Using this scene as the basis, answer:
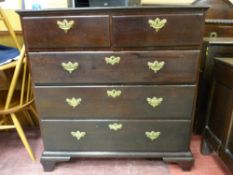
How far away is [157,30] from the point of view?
1112mm

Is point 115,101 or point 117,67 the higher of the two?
point 117,67

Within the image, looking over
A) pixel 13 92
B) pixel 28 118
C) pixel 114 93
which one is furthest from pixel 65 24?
pixel 28 118

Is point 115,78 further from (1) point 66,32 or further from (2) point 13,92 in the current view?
(2) point 13,92

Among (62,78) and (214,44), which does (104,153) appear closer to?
(62,78)

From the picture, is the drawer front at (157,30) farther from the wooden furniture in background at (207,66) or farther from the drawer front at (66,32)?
the wooden furniture in background at (207,66)

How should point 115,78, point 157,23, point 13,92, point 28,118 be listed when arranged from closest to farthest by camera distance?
point 157,23 < point 115,78 < point 13,92 < point 28,118

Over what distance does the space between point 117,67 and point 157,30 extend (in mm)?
277

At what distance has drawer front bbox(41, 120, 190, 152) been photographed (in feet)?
4.34

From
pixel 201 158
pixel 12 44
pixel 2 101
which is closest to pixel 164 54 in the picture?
pixel 201 158

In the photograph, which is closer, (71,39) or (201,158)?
(71,39)

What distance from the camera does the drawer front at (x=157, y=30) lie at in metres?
1.09

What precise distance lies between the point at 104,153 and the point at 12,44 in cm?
118

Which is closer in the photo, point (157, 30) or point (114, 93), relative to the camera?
point (157, 30)

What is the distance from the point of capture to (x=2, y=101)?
5.30 feet
